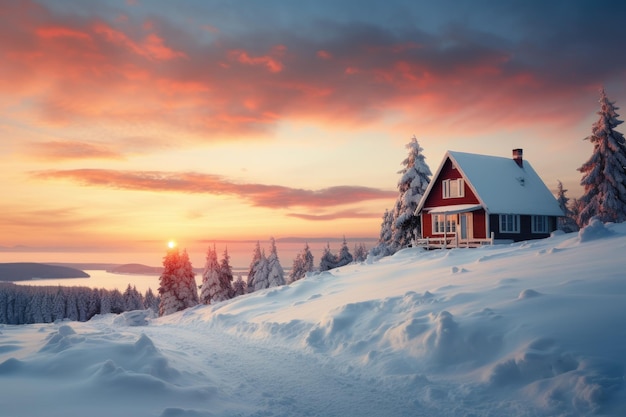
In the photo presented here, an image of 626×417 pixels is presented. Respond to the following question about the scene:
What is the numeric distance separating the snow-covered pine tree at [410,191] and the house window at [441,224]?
319 cm

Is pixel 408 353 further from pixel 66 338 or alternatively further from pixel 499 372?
pixel 66 338

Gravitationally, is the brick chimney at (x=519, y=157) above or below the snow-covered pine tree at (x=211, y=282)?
above

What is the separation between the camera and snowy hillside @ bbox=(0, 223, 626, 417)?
23.5ft

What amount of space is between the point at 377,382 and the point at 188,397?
3.94 meters

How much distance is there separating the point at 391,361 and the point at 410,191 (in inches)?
1268

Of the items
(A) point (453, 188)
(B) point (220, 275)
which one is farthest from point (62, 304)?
(A) point (453, 188)

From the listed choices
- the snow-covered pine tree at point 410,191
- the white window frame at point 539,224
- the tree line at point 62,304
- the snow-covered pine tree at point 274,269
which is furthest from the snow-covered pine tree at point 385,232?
the tree line at point 62,304

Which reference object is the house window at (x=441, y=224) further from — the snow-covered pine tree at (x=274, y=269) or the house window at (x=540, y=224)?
the snow-covered pine tree at (x=274, y=269)

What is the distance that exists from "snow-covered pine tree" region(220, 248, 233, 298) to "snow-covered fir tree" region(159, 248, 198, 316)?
298 inches

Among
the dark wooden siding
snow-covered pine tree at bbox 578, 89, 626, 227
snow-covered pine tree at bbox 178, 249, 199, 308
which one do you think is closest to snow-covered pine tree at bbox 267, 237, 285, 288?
snow-covered pine tree at bbox 178, 249, 199, 308

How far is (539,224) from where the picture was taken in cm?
3681

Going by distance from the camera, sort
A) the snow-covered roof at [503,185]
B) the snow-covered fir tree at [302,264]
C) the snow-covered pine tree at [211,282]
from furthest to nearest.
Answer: the snow-covered fir tree at [302,264], the snow-covered pine tree at [211,282], the snow-covered roof at [503,185]

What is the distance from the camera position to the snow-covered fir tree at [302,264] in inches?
2707

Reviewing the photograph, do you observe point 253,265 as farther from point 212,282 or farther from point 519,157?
point 519,157
